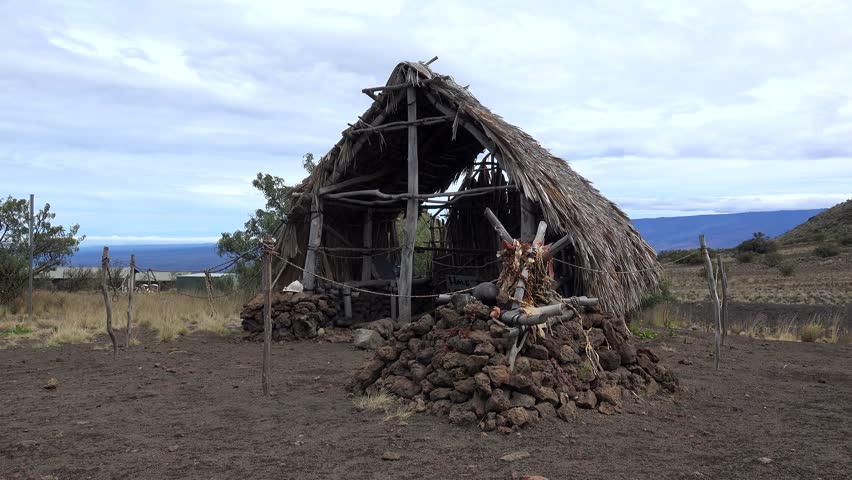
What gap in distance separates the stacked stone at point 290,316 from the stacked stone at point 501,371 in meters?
4.60

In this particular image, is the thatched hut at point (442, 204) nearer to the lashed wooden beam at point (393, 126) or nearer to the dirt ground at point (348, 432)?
the lashed wooden beam at point (393, 126)

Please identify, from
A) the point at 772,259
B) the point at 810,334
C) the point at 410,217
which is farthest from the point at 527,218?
the point at 772,259

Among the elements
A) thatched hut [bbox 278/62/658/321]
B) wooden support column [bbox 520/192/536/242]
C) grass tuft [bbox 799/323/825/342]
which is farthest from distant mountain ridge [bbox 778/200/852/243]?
wooden support column [bbox 520/192/536/242]

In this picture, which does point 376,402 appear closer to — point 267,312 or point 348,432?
point 348,432

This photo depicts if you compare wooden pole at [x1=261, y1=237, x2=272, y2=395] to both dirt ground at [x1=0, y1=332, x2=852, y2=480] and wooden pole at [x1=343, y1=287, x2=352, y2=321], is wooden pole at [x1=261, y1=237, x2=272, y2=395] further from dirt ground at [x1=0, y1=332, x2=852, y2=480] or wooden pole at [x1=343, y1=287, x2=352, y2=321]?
wooden pole at [x1=343, y1=287, x2=352, y2=321]

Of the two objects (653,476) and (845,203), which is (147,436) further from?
(845,203)

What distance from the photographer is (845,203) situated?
165 ft

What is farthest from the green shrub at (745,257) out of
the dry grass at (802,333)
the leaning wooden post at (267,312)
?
the leaning wooden post at (267,312)

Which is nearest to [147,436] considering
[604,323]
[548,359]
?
[548,359]

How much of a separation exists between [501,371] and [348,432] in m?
1.40

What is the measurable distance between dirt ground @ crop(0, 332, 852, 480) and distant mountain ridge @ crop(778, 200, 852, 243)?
116ft

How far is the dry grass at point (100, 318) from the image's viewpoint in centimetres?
1205

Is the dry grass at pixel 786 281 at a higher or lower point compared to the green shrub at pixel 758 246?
lower

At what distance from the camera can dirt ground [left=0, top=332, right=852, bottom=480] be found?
4703 millimetres
